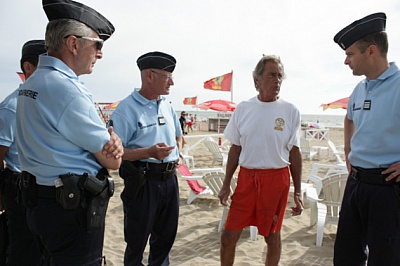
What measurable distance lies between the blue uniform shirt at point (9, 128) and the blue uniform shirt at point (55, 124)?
799 mm

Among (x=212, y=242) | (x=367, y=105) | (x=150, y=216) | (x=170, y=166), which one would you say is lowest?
(x=212, y=242)

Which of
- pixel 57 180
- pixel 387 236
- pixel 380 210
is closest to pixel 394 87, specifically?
pixel 380 210

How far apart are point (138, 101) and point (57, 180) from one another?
1238 millimetres

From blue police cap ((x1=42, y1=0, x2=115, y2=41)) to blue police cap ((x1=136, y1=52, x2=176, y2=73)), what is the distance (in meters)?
0.95

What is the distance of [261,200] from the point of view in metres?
2.54

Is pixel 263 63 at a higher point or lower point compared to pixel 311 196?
higher

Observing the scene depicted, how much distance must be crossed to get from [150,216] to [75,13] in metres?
1.58

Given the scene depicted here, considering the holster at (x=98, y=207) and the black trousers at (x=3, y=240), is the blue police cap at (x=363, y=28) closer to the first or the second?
the holster at (x=98, y=207)

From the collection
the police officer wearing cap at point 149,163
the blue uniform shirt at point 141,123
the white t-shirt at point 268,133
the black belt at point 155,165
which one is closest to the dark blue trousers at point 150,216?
the police officer wearing cap at point 149,163

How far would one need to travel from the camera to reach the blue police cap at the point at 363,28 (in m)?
2.06

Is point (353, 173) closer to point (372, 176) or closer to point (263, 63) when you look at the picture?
point (372, 176)

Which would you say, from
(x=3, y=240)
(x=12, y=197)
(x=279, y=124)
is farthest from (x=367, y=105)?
(x=3, y=240)

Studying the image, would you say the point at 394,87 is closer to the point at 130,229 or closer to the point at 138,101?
the point at 138,101

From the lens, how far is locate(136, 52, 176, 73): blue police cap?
266cm
